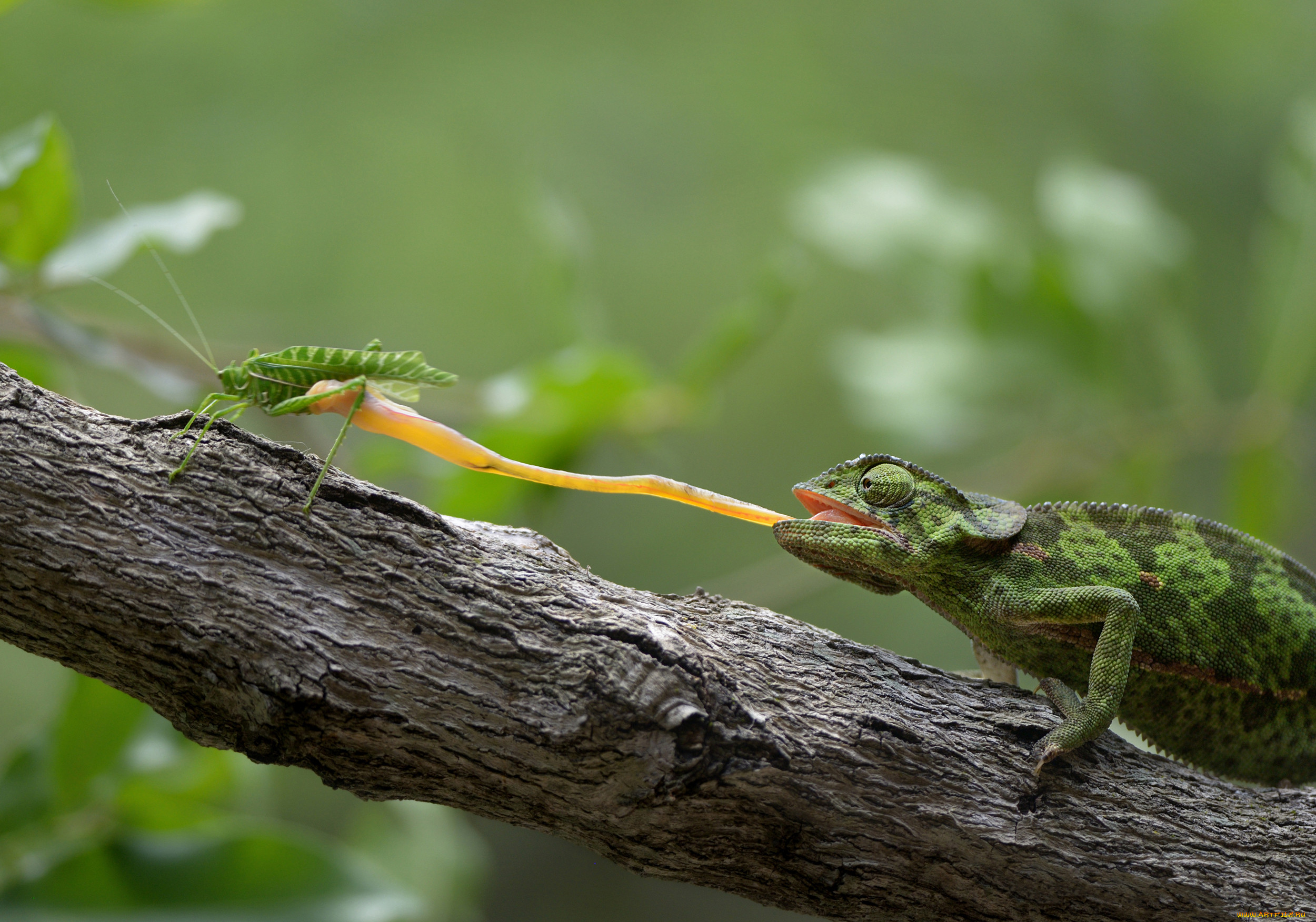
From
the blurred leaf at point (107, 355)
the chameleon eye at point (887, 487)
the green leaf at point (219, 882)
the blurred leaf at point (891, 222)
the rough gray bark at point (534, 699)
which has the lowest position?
the green leaf at point (219, 882)

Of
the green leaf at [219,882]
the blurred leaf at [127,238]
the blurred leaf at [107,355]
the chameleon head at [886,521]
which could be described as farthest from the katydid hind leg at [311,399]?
the green leaf at [219,882]

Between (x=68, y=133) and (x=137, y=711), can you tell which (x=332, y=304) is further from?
(x=137, y=711)

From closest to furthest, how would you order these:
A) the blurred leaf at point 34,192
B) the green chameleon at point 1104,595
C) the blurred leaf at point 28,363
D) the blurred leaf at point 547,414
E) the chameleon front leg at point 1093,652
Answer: the chameleon front leg at point 1093,652 < the green chameleon at point 1104,595 < the blurred leaf at point 34,192 < the blurred leaf at point 28,363 < the blurred leaf at point 547,414

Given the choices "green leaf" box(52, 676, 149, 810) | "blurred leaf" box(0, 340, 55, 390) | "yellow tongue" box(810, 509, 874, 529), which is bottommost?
"green leaf" box(52, 676, 149, 810)

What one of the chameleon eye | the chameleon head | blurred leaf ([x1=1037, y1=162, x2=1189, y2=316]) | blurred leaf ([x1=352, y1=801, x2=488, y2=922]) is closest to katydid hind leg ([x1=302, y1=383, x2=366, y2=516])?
the chameleon head

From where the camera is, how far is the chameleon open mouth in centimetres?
181

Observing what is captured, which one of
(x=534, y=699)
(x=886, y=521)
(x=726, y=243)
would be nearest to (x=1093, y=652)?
(x=886, y=521)

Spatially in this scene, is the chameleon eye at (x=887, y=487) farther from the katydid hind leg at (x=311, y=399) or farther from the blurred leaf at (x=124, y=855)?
the blurred leaf at (x=124, y=855)

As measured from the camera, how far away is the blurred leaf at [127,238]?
211 centimetres

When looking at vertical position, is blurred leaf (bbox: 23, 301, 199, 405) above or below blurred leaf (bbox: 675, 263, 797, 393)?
below

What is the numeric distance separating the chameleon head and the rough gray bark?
0.77 ft

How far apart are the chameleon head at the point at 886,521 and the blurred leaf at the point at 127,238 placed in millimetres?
1462

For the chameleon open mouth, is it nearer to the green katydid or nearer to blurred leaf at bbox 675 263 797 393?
the green katydid

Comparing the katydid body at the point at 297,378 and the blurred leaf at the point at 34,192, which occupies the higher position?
Answer: the blurred leaf at the point at 34,192
